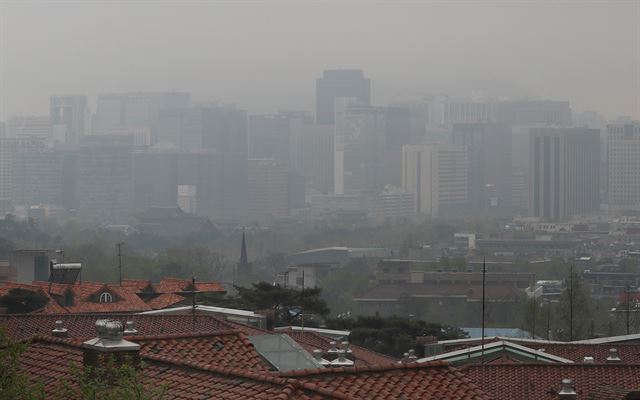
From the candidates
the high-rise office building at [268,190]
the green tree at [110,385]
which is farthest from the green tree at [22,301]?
the high-rise office building at [268,190]

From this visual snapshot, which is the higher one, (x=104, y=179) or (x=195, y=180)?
(x=104, y=179)

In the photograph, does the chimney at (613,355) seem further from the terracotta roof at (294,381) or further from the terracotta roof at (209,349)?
the terracotta roof at (294,381)

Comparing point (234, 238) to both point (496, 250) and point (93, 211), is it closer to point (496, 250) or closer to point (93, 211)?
point (496, 250)

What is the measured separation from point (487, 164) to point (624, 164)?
69.8 ft

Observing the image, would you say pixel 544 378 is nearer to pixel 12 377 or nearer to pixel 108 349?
pixel 108 349

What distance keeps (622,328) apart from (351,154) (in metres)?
152

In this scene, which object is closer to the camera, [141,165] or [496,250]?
[496,250]

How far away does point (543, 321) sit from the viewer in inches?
1665

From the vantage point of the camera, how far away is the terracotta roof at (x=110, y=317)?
1677 centimetres

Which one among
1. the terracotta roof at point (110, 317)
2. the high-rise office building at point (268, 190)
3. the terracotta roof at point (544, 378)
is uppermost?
the terracotta roof at point (544, 378)

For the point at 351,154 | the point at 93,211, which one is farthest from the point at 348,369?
the point at 351,154

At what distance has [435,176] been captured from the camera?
174m

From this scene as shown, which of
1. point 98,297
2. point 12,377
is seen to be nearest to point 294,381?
point 12,377

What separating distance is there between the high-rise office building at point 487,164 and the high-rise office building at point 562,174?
10.8 metres
